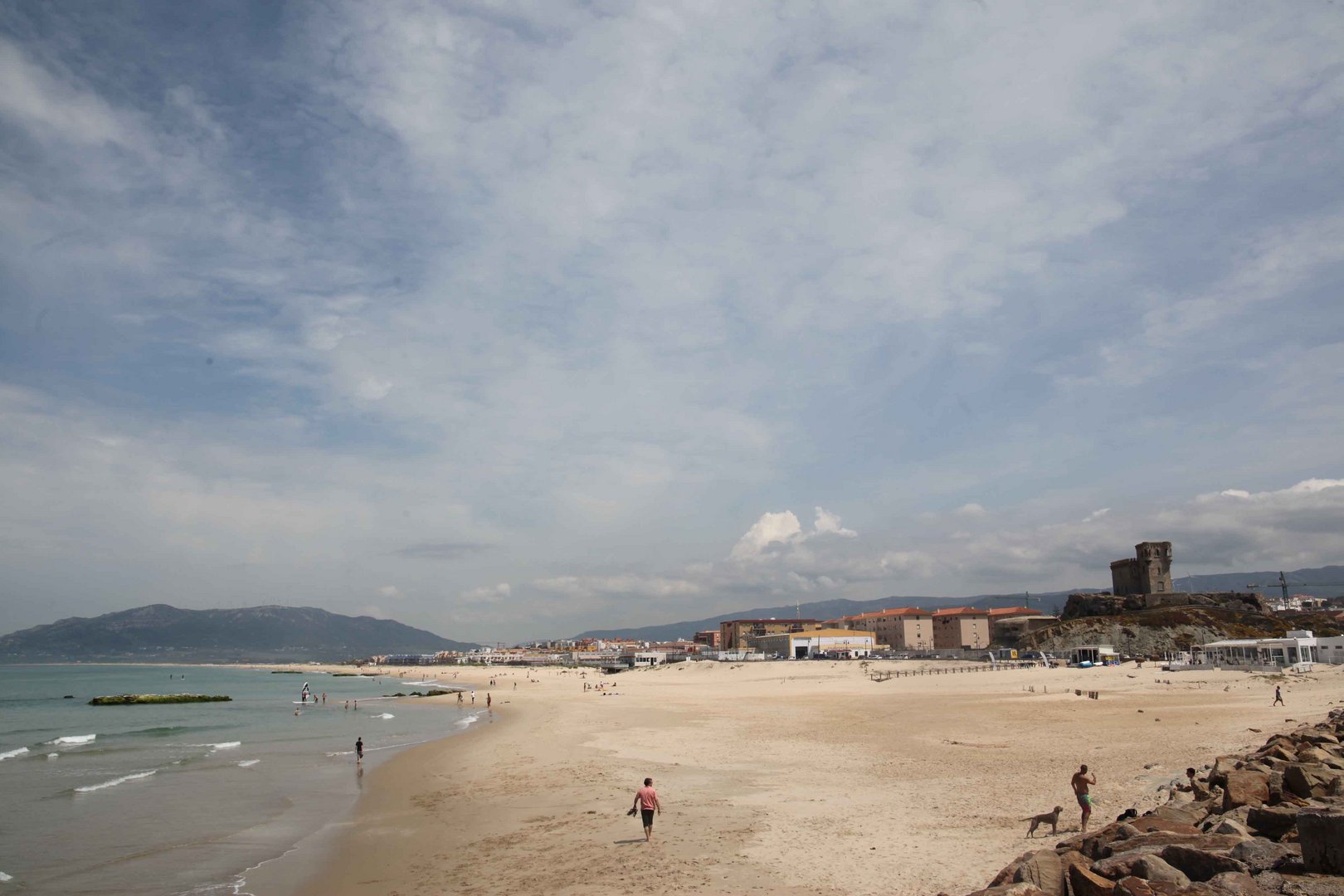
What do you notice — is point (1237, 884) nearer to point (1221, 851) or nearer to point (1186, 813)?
point (1221, 851)

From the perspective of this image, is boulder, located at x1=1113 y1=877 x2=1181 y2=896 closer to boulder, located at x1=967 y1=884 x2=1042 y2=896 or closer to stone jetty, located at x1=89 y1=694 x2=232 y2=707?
boulder, located at x1=967 y1=884 x2=1042 y2=896

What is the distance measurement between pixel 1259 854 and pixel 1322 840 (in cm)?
82

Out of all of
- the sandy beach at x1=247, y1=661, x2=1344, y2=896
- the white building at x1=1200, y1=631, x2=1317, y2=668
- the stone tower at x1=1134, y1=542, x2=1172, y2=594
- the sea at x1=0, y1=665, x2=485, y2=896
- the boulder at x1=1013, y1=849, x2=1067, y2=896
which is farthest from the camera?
the stone tower at x1=1134, y1=542, x2=1172, y2=594

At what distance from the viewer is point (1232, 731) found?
86.5 feet

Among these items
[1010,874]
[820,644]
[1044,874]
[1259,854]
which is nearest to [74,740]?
[1010,874]

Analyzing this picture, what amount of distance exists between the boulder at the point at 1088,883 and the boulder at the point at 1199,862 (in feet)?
2.35

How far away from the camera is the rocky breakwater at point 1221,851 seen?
671cm

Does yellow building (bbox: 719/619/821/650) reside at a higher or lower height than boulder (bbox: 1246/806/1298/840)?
lower

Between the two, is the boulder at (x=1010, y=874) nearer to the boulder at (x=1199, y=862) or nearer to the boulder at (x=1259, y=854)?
the boulder at (x=1199, y=862)

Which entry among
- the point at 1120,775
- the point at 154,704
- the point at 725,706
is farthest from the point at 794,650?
the point at 1120,775

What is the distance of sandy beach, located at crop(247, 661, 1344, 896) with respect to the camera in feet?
45.0

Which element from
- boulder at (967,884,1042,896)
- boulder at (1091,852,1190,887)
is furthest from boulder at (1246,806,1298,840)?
boulder at (967,884,1042,896)

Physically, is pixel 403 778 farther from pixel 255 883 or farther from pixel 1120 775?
pixel 1120 775

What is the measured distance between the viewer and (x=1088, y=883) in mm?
7656
